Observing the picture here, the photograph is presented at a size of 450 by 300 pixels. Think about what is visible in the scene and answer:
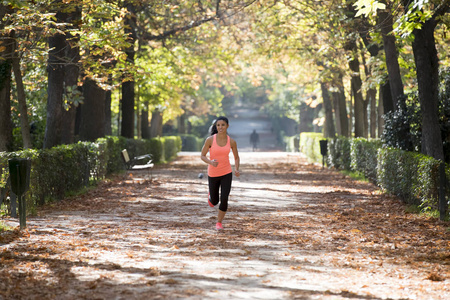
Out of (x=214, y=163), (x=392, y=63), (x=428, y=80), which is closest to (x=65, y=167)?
(x=214, y=163)

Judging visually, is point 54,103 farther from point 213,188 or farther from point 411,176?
point 411,176

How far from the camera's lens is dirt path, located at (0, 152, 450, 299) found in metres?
6.64

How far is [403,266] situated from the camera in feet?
26.4

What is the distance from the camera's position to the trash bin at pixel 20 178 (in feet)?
34.8

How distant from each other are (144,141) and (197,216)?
17911mm

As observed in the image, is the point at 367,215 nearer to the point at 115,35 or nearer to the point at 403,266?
the point at 403,266

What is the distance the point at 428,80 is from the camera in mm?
15188

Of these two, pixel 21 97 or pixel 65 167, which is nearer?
pixel 65 167

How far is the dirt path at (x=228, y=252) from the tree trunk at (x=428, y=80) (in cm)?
170

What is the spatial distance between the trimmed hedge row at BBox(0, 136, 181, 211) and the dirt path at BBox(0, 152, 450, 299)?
0.45 meters

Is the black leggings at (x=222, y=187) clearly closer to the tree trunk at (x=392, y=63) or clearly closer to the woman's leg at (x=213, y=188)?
the woman's leg at (x=213, y=188)

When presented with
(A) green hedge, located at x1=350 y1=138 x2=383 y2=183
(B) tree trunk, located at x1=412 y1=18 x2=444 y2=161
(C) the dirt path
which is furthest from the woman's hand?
(A) green hedge, located at x1=350 y1=138 x2=383 y2=183

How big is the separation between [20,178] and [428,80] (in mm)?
9051

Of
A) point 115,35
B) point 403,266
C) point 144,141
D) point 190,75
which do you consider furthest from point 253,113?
point 403,266
